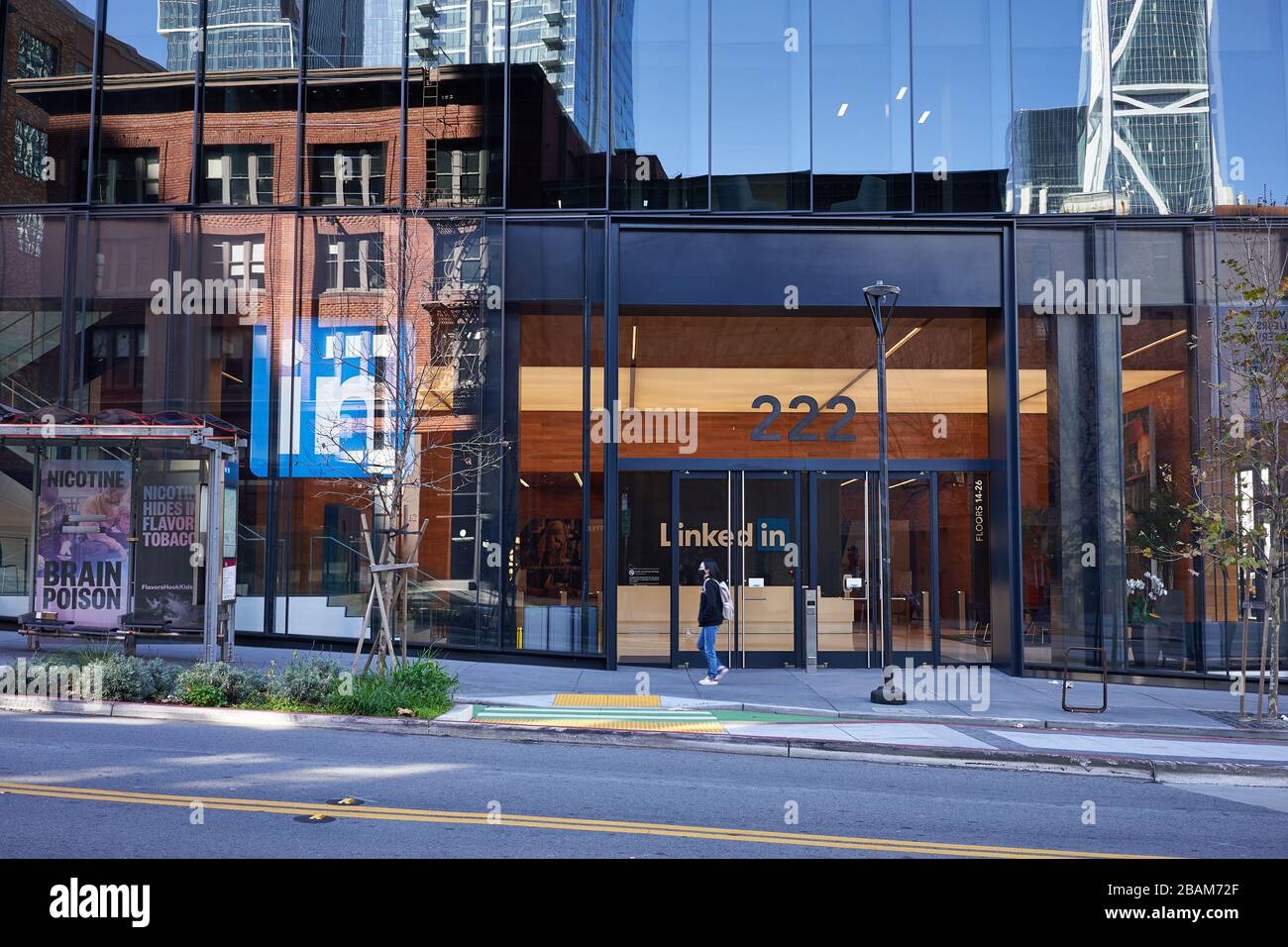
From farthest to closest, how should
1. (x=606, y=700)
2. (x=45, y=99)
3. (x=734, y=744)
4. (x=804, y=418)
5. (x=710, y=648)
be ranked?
(x=804, y=418)
(x=45, y=99)
(x=710, y=648)
(x=606, y=700)
(x=734, y=744)

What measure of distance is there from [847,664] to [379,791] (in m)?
11.5

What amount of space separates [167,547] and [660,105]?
434 inches

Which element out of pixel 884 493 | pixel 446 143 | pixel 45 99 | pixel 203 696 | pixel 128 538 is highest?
pixel 45 99

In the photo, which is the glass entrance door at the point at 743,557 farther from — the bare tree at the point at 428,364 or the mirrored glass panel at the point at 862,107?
the mirrored glass panel at the point at 862,107

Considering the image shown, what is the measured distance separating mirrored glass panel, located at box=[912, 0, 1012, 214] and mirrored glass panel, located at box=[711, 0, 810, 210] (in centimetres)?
207

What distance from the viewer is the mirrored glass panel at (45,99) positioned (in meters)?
18.5

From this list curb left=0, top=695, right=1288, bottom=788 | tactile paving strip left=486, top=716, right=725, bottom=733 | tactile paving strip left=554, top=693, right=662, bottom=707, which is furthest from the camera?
tactile paving strip left=554, top=693, right=662, bottom=707

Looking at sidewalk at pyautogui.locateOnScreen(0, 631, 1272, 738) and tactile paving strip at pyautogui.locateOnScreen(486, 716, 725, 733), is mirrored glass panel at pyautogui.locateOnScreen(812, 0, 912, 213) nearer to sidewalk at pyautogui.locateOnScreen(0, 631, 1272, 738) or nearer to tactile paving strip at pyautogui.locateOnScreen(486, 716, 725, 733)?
sidewalk at pyautogui.locateOnScreen(0, 631, 1272, 738)

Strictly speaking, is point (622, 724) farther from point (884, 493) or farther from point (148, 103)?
point (148, 103)

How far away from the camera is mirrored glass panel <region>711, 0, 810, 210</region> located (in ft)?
58.4

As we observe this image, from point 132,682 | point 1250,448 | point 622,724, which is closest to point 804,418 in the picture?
point 1250,448

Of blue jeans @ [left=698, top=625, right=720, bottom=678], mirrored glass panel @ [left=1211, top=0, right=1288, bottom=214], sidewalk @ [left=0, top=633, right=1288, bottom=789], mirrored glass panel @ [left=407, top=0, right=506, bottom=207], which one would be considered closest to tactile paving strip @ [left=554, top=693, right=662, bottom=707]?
sidewalk @ [left=0, top=633, right=1288, bottom=789]

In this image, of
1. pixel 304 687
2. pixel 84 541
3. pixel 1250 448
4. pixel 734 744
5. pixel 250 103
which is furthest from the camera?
pixel 250 103

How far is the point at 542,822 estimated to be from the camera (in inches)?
291
